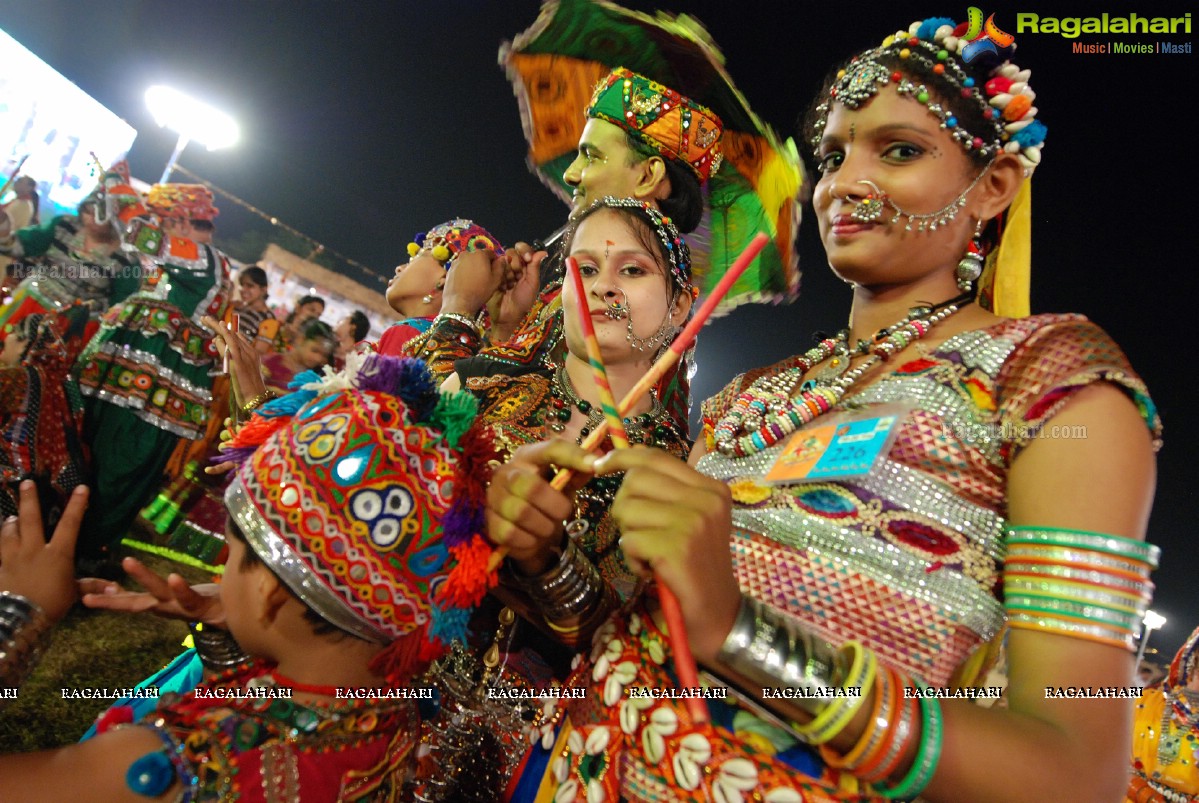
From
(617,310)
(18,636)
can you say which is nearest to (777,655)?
(617,310)

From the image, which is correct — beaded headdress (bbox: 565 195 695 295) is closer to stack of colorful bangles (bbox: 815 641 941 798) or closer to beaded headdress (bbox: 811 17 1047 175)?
beaded headdress (bbox: 811 17 1047 175)

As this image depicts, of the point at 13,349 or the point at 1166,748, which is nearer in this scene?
the point at 1166,748

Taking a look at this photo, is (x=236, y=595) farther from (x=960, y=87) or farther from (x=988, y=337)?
(x=960, y=87)

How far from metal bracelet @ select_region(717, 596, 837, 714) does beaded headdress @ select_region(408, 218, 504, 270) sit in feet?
8.57

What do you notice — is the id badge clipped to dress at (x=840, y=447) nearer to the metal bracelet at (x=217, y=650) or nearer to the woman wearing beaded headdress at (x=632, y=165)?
the woman wearing beaded headdress at (x=632, y=165)

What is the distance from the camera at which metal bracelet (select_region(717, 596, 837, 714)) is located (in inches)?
35.9

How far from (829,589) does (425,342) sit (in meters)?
1.99

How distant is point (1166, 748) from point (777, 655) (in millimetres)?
3526

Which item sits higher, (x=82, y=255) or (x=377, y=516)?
(x=82, y=255)

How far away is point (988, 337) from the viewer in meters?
1.22

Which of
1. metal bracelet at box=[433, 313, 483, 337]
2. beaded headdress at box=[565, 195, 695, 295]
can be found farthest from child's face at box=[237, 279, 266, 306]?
beaded headdress at box=[565, 195, 695, 295]

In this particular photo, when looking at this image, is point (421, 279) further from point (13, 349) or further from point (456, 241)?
point (13, 349)

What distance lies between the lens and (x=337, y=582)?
1.19 metres

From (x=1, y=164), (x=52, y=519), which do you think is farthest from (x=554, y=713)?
(x=1, y=164)
